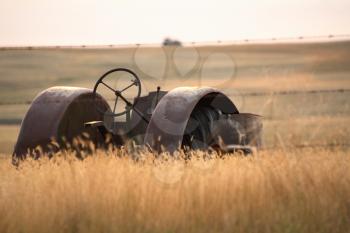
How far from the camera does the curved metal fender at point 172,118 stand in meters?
9.30

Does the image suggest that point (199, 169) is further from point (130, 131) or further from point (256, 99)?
point (256, 99)

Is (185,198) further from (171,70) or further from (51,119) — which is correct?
(171,70)

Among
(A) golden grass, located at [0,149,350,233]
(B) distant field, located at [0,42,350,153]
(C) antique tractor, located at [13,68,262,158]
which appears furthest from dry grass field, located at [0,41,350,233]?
(B) distant field, located at [0,42,350,153]

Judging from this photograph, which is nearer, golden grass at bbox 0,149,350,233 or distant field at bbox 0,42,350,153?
golden grass at bbox 0,149,350,233

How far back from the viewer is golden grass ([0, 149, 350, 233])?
659 cm

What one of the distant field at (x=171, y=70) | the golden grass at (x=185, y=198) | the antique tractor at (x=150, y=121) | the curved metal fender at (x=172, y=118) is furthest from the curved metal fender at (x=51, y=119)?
the distant field at (x=171, y=70)

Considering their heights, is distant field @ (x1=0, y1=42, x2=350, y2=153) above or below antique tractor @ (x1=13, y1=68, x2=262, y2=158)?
below

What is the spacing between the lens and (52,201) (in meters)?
7.00

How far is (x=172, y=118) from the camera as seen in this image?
935 centimetres

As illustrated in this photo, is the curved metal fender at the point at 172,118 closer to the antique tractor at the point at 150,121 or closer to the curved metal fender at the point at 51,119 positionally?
the antique tractor at the point at 150,121

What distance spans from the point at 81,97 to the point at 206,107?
64.9 inches

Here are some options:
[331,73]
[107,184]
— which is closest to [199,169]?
[107,184]

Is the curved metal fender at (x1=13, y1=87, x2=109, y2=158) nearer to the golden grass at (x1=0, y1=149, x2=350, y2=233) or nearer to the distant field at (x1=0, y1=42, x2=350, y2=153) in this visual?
the golden grass at (x1=0, y1=149, x2=350, y2=233)

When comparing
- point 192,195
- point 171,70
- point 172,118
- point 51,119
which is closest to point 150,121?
point 172,118
